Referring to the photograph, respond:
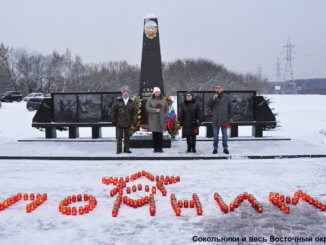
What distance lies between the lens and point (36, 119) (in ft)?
51.1

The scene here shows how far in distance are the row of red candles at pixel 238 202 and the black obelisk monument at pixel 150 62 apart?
21.8 feet

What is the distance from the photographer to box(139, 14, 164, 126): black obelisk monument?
13500mm

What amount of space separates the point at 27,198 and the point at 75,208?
1.36m

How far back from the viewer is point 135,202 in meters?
6.87

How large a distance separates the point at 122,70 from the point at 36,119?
96.3 metres

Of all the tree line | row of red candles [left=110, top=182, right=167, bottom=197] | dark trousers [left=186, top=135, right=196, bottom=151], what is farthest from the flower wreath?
the tree line

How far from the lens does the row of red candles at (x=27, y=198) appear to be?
670 centimetres

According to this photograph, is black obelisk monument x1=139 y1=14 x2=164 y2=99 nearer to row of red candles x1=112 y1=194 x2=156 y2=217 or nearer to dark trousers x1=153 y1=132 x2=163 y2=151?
dark trousers x1=153 y1=132 x2=163 y2=151

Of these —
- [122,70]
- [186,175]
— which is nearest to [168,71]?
[122,70]

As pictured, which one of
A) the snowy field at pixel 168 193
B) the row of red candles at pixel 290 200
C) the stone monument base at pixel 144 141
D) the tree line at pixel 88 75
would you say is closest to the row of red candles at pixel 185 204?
the snowy field at pixel 168 193

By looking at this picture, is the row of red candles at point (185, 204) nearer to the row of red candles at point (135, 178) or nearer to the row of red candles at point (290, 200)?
the row of red candles at point (290, 200)

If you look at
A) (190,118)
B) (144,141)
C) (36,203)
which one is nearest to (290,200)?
(36,203)

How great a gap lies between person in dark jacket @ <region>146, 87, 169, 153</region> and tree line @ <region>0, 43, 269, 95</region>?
6950 centimetres

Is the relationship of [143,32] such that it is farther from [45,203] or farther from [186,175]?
[45,203]
